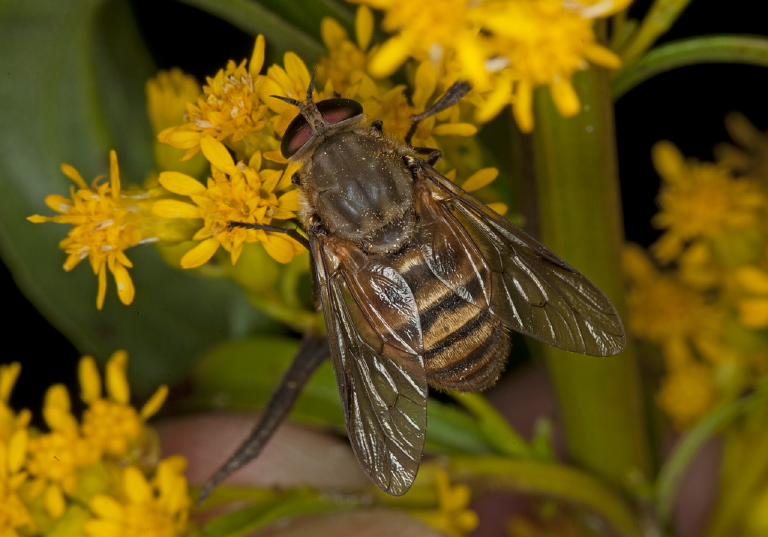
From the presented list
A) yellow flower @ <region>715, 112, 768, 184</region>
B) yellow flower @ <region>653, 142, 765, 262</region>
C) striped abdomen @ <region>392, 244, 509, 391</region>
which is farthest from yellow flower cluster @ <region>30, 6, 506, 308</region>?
yellow flower @ <region>715, 112, 768, 184</region>

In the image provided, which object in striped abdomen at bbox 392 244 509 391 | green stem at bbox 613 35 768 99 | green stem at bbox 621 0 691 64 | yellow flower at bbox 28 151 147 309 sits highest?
green stem at bbox 621 0 691 64

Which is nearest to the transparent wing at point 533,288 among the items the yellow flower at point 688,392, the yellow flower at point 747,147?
the yellow flower at point 688,392

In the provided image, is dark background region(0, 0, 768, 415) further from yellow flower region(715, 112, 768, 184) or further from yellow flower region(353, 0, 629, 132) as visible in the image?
yellow flower region(353, 0, 629, 132)

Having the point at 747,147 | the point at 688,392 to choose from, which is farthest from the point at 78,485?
the point at 747,147

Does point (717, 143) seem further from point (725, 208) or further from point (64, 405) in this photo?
point (64, 405)

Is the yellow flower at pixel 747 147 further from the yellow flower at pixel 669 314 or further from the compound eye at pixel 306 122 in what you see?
the compound eye at pixel 306 122
